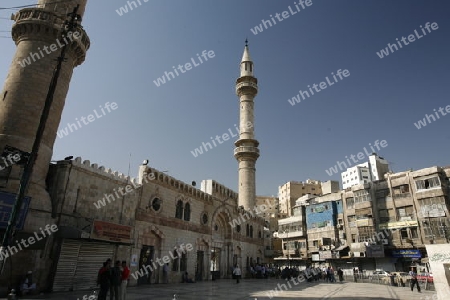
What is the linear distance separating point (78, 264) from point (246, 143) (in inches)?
1033

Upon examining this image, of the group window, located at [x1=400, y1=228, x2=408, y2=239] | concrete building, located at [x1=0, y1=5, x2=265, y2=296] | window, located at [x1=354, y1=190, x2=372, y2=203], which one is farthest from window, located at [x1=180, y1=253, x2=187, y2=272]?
window, located at [x1=354, y1=190, x2=372, y2=203]

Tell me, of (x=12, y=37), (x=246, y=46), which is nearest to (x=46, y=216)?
(x=12, y=37)

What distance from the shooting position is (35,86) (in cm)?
1614

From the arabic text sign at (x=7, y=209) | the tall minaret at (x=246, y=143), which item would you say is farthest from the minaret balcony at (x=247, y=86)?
the arabic text sign at (x=7, y=209)

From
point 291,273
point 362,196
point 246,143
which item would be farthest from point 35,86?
point 362,196

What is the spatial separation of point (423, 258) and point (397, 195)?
24.1 feet

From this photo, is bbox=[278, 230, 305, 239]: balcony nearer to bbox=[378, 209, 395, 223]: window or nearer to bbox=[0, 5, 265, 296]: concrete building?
bbox=[378, 209, 395, 223]: window

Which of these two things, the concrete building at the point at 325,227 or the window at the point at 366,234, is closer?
the window at the point at 366,234

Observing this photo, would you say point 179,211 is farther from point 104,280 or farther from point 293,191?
point 293,191

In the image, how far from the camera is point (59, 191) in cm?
1557

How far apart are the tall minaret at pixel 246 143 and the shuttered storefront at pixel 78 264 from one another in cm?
2269

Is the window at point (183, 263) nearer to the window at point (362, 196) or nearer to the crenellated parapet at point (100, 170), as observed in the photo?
the crenellated parapet at point (100, 170)

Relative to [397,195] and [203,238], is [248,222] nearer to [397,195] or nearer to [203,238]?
[203,238]

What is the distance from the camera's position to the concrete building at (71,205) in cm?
1404
